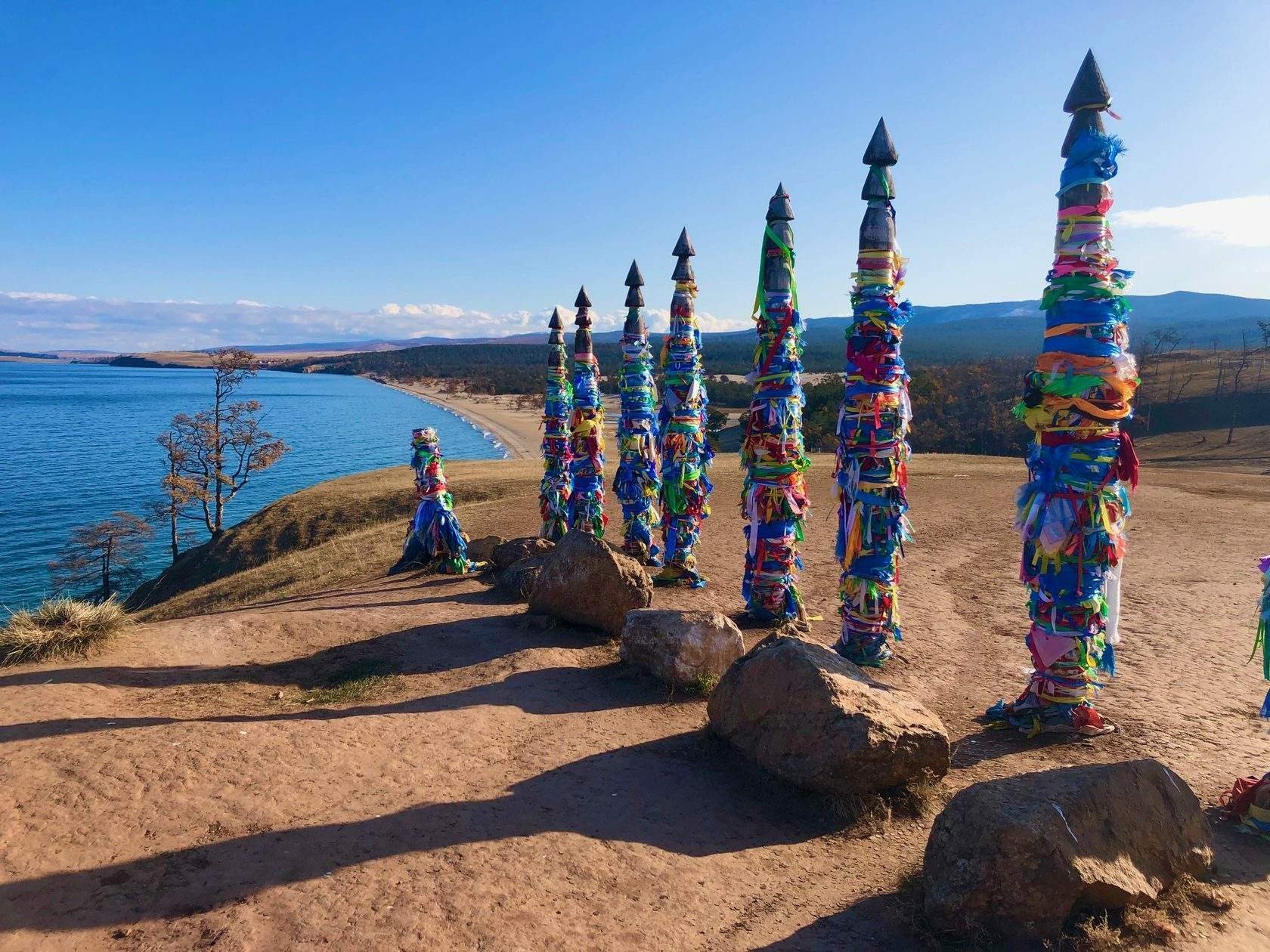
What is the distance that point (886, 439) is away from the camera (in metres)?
8.88

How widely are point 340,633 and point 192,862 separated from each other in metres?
5.88

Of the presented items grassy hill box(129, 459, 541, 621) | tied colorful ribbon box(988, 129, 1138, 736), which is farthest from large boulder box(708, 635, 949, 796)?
grassy hill box(129, 459, 541, 621)

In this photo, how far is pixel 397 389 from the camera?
141250 mm

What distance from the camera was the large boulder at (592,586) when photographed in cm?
1034

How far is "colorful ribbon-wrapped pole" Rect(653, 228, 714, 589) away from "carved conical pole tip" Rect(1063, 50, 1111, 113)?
6.79 m

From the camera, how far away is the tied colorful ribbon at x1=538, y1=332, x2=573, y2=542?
16766 mm

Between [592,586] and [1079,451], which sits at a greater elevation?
[1079,451]

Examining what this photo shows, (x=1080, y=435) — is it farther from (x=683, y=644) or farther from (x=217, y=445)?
(x=217, y=445)

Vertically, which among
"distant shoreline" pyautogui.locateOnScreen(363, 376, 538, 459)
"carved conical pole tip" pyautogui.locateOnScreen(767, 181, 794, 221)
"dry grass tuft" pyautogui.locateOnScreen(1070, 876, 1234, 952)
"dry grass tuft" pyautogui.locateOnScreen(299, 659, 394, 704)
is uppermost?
"carved conical pole tip" pyautogui.locateOnScreen(767, 181, 794, 221)

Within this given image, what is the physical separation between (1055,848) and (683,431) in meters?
9.28

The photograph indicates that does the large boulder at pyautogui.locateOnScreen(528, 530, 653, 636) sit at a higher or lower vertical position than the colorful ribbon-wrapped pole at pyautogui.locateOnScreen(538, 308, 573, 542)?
lower

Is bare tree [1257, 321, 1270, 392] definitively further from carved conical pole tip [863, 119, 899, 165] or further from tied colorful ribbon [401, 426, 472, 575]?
tied colorful ribbon [401, 426, 472, 575]

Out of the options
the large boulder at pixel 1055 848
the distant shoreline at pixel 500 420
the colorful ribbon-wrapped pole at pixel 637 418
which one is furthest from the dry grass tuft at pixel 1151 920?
the distant shoreline at pixel 500 420

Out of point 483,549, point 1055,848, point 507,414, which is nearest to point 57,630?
point 483,549
